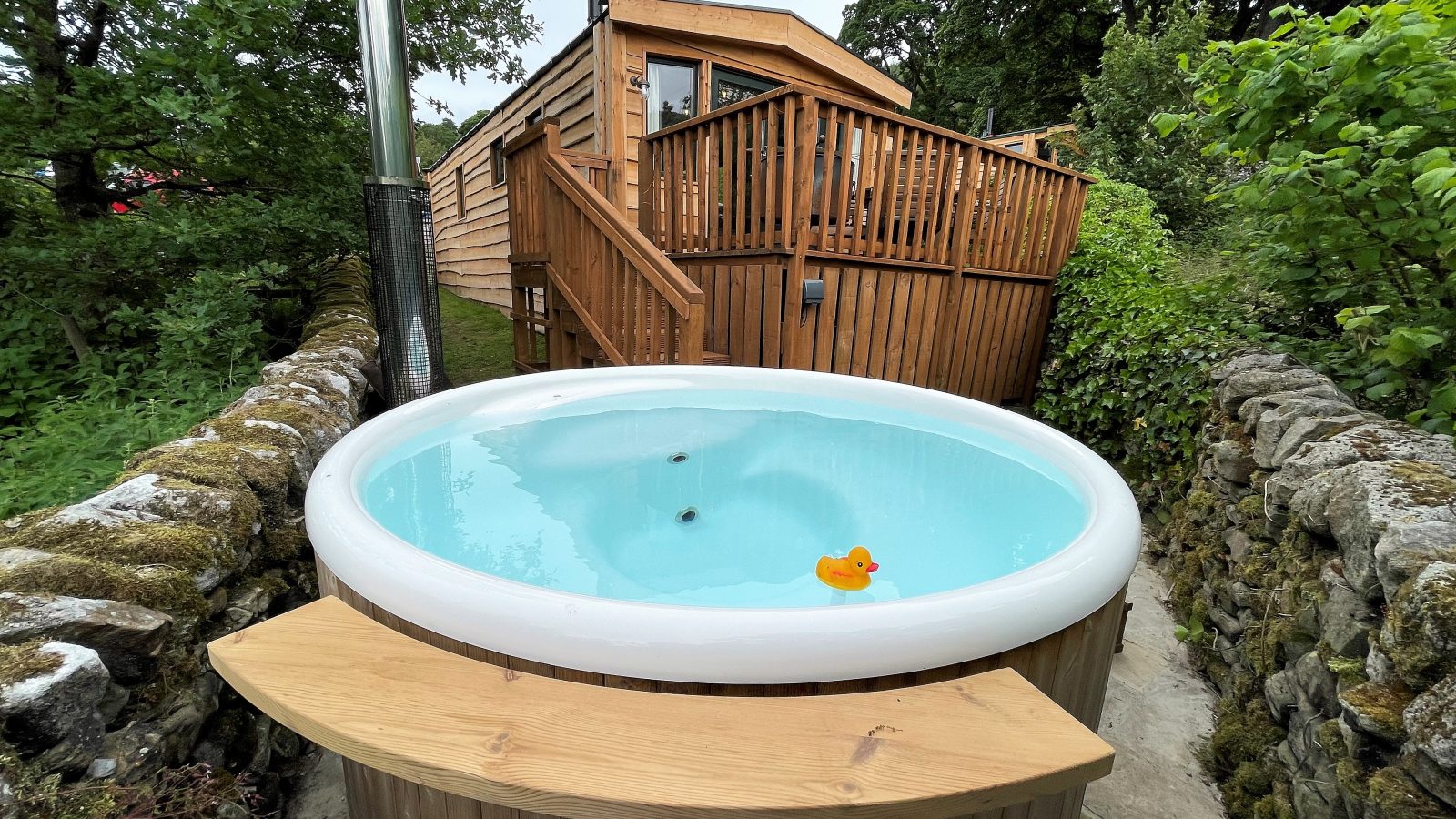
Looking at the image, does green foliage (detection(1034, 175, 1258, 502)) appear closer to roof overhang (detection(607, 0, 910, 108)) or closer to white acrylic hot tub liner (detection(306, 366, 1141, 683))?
white acrylic hot tub liner (detection(306, 366, 1141, 683))

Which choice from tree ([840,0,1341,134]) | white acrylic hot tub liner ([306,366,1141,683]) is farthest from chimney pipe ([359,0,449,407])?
tree ([840,0,1341,134])

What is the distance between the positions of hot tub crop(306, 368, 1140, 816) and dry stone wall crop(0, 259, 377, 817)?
0.82 ft

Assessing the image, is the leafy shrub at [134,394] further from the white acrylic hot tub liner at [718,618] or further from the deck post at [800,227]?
the deck post at [800,227]

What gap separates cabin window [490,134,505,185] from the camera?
25.7ft

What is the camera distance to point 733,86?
18.4 feet

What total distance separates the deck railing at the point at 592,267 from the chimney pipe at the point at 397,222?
2.88 feet

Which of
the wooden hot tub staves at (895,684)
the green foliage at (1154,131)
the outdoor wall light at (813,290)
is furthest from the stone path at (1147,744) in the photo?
the green foliage at (1154,131)

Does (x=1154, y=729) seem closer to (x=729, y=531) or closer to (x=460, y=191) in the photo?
(x=729, y=531)

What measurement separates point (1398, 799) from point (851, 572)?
1129 millimetres

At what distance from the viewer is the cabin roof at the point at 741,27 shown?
4.77 metres

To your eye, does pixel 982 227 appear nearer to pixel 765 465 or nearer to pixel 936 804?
pixel 765 465

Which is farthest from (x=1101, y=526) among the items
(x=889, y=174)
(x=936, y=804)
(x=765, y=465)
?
(x=889, y=174)

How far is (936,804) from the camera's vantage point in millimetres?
758

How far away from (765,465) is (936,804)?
7.29ft
